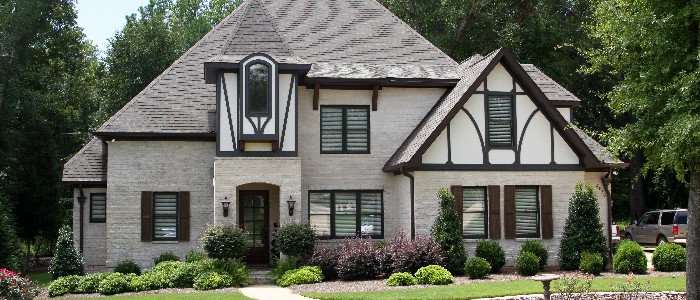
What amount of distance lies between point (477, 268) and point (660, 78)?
7515 millimetres

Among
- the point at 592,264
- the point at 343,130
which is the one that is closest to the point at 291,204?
the point at 343,130

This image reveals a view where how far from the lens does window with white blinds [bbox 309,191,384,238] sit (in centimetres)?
2336

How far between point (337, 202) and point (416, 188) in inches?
119

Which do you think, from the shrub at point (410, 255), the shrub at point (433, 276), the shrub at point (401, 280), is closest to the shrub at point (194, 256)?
the shrub at point (410, 255)

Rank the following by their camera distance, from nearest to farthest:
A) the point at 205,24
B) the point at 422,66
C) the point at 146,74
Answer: the point at 422,66 < the point at 146,74 < the point at 205,24

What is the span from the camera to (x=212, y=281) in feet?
63.0

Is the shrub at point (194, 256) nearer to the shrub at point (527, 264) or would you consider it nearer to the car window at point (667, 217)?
the shrub at point (527, 264)

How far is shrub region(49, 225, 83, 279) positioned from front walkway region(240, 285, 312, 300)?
18.8ft

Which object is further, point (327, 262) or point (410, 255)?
point (327, 262)

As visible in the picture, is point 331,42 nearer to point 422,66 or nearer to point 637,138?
point 422,66

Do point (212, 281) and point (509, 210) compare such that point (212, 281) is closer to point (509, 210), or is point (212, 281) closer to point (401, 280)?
point (401, 280)

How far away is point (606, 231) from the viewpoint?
23484 millimetres

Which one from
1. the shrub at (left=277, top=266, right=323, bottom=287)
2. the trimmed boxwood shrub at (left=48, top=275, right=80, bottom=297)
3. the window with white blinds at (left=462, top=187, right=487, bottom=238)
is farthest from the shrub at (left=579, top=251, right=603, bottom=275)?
the trimmed boxwood shrub at (left=48, top=275, right=80, bottom=297)

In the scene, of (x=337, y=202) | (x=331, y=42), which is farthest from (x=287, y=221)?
(x=331, y=42)
